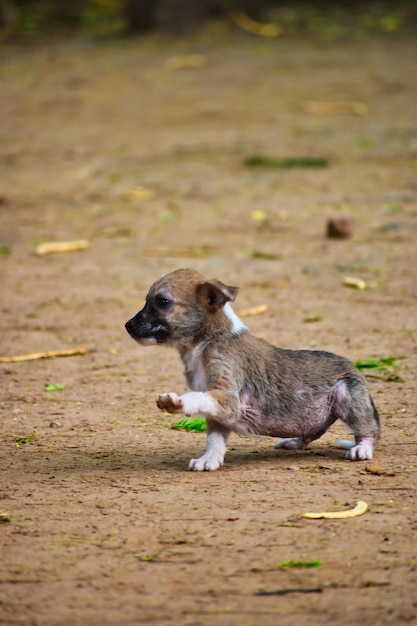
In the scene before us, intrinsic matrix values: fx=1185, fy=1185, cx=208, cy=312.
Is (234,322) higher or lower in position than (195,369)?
higher

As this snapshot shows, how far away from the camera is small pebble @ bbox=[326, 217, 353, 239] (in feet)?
37.0

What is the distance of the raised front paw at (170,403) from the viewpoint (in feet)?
17.7

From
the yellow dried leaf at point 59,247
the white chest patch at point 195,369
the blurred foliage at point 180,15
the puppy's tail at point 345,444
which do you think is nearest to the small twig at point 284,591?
the white chest patch at point 195,369

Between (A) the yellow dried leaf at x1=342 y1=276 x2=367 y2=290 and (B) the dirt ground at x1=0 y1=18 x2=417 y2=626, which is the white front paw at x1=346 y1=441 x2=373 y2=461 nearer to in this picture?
(B) the dirt ground at x1=0 y1=18 x2=417 y2=626

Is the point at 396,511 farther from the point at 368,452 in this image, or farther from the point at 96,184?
the point at 96,184

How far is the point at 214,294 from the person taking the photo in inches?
234

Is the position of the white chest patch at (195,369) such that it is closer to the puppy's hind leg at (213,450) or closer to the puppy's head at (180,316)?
the puppy's head at (180,316)

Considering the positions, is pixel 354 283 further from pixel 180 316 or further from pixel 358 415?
pixel 180 316

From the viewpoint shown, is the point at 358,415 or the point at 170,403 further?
the point at 358,415

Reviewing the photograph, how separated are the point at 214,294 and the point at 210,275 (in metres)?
4.22

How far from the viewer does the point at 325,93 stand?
18516 millimetres

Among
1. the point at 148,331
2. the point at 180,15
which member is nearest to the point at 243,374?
the point at 148,331

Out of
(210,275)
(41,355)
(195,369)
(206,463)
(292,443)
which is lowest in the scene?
(210,275)

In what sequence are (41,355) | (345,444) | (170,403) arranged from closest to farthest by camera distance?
(170,403) < (345,444) < (41,355)
